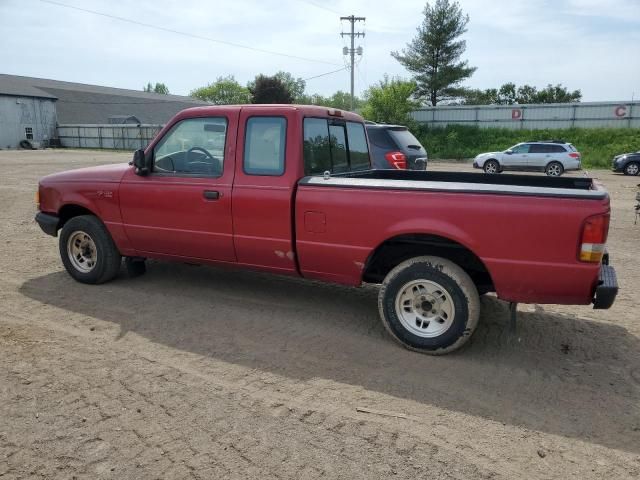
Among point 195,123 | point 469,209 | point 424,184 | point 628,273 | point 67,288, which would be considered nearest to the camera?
point 469,209

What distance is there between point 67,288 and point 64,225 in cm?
77

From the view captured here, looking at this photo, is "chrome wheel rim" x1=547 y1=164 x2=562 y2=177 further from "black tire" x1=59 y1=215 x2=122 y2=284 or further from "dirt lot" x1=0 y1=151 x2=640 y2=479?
"black tire" x1=59 y1=215 x2=122 y2=284

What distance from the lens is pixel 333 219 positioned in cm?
428

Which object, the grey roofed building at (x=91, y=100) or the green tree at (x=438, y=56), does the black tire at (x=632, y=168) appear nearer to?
the green tree at (x=438, y=56)

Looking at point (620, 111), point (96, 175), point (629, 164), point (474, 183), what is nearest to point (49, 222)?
point (96, 175)

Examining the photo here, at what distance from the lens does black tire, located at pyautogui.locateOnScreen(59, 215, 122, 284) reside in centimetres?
562

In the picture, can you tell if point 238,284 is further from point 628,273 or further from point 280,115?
point 628,273

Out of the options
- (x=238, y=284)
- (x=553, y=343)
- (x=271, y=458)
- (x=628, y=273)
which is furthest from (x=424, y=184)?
(x=628, y=273)

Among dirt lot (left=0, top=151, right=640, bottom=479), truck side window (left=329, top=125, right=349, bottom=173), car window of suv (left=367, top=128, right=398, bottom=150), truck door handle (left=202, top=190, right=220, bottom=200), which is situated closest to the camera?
dirt lot (left=0, top=151, right=640, bottom=479)

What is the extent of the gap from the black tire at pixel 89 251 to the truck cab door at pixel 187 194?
404mm

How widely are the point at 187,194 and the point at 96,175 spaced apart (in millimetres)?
1367

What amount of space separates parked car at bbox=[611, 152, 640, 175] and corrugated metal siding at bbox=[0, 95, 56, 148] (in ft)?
171

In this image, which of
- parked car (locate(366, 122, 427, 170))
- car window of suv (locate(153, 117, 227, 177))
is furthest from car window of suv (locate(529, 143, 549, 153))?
car window of suv (locate(153, 117, 227, 177))

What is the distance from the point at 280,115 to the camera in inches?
183
